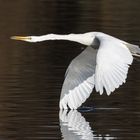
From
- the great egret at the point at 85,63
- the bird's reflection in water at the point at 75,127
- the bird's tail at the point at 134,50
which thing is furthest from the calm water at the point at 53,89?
the bird's tail at the point at 134,50

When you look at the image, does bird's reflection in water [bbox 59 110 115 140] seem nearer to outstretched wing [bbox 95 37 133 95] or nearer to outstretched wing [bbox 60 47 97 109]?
outstretched wing [bbox 60 47 97 109]

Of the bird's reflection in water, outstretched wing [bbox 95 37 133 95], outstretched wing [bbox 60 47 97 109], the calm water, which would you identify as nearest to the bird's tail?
outstretched wing [bbox 60 47 97 109]

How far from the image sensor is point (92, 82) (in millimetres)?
12352

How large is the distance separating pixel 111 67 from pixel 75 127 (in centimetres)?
123

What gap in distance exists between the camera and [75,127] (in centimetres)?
1120

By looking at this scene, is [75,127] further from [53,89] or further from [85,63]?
[53,89]

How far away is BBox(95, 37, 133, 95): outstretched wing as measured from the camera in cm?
1004

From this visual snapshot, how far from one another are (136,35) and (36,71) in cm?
551

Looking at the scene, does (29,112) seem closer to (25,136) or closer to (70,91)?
(70,91)

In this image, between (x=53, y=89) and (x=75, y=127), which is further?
(x=53, y=89)

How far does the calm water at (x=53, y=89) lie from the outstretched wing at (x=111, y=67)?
0.73m

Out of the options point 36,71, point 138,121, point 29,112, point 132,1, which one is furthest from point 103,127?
point 132,1

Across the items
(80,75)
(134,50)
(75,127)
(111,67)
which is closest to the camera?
(111,67)

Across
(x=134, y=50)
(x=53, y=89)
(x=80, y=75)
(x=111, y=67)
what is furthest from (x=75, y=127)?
(x=53, y=89)
